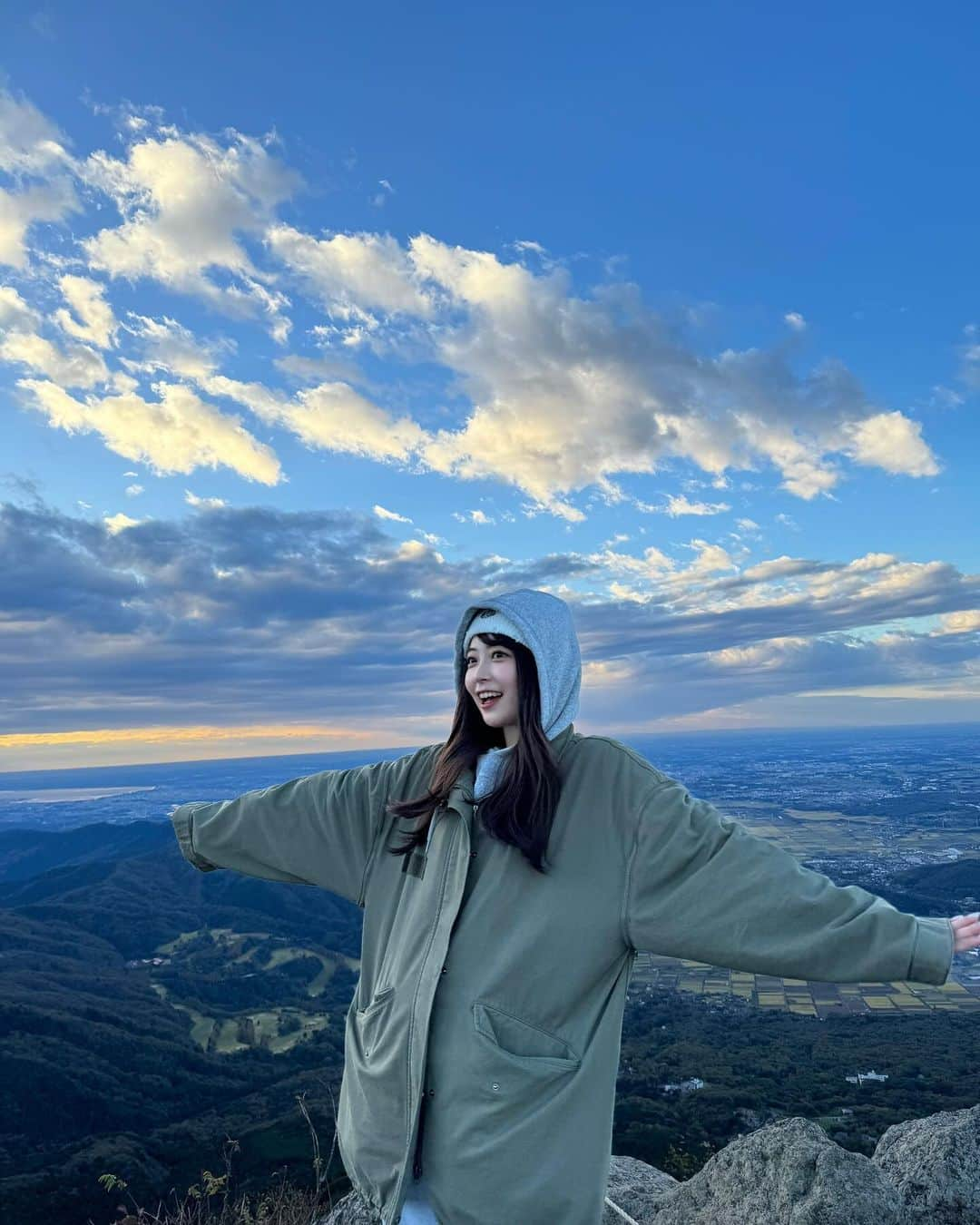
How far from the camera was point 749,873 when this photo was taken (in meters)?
2.15

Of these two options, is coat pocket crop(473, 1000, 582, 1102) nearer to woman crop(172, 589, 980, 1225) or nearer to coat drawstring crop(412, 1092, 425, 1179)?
woman crop(172, 589, 980, 1225)

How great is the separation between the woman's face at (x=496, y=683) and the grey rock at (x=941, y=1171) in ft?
8.88

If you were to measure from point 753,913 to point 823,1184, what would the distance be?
6.24 feet

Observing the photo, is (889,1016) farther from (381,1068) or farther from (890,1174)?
(381,1068)

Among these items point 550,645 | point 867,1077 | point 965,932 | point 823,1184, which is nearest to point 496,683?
point 550,645

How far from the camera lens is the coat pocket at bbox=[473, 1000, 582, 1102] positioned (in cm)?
211

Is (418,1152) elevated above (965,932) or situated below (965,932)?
below

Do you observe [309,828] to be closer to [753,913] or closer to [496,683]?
[496,683]

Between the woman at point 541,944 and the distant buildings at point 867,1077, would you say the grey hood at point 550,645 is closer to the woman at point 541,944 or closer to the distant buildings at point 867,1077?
the woman at point 541,944

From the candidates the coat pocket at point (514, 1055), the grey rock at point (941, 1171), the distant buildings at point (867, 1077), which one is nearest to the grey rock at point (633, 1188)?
the grey rock at point (941, 1171)

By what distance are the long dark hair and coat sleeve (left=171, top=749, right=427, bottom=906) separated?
166 millimetres

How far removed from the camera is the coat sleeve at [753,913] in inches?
82.7

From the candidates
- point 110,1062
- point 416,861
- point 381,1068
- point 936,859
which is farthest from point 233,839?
point 110,1062

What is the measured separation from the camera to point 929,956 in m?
2.08
